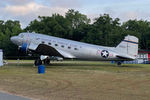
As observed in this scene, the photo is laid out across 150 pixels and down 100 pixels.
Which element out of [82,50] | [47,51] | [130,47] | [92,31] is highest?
[92,31]

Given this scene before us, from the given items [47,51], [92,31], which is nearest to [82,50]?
[47,51]

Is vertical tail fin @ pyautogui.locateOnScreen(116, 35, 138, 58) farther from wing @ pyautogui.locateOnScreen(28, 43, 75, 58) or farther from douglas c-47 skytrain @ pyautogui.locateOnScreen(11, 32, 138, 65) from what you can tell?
wing @ pyautogui.locateOnScreen(28, 43, 75, 58)

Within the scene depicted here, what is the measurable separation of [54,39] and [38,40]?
196 cm

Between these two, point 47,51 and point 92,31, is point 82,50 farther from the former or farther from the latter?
point 92,31

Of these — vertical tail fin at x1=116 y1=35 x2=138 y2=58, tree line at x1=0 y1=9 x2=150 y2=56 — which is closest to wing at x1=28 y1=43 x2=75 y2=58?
vertical tail fin at x1=116 y1=35 x2=138 y2=58

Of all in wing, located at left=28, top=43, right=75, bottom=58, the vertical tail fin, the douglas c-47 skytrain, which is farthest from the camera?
the vertical tail fin

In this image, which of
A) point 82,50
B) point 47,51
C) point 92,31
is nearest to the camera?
point 47,51

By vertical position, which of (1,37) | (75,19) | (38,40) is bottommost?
(38,40)

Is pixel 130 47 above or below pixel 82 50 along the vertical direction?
above

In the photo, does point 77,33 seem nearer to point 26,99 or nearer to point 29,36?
point 29,36

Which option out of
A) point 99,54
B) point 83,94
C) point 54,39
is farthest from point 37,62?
point 83,94

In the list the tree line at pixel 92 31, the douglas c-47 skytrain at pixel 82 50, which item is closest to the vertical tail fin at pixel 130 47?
the douglas c-47 skytrain at pixel 82 50

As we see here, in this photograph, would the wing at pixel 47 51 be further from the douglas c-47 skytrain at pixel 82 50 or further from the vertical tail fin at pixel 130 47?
the vertical tail fin at pixel 130 47

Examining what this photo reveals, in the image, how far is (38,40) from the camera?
24.2 meters
